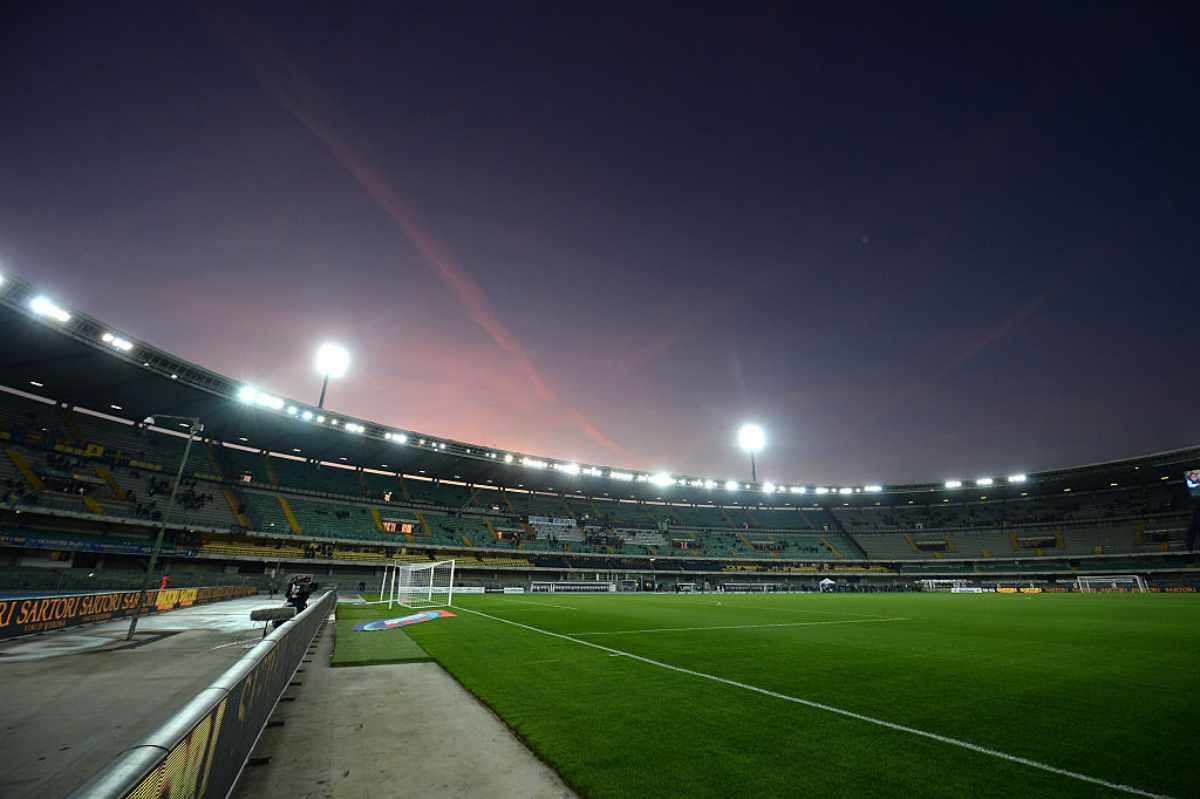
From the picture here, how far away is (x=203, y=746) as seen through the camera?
8.84 ft

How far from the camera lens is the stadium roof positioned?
29.6m

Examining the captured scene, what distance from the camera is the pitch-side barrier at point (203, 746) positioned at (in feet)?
5.60

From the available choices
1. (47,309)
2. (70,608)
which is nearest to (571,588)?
(70,608)

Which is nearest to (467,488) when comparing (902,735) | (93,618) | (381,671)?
(93,618)

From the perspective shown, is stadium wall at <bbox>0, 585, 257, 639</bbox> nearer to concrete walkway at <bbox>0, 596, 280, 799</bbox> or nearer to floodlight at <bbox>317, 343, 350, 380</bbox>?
concrete walkway at <bbox>0, 596, 280, 799</bbox>

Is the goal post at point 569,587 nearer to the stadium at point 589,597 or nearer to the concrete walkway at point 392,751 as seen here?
the stadium at point 589,597

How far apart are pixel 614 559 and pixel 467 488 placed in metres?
20.3

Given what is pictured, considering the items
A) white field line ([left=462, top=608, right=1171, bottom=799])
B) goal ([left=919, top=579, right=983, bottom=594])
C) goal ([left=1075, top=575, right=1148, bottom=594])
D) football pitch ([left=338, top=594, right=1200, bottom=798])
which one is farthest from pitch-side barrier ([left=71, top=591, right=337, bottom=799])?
goal ([left=919, top=579, right=983, bottom=594])

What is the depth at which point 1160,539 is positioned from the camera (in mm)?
53719

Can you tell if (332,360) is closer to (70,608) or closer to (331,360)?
(331,360)

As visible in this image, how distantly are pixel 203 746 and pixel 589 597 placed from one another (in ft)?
121

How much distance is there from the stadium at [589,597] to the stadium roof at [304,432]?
0.88 ft

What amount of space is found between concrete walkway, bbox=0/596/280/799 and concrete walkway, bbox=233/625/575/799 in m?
1.56

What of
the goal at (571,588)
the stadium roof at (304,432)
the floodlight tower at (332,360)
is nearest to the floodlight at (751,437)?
the stadium roof at (304,432)
